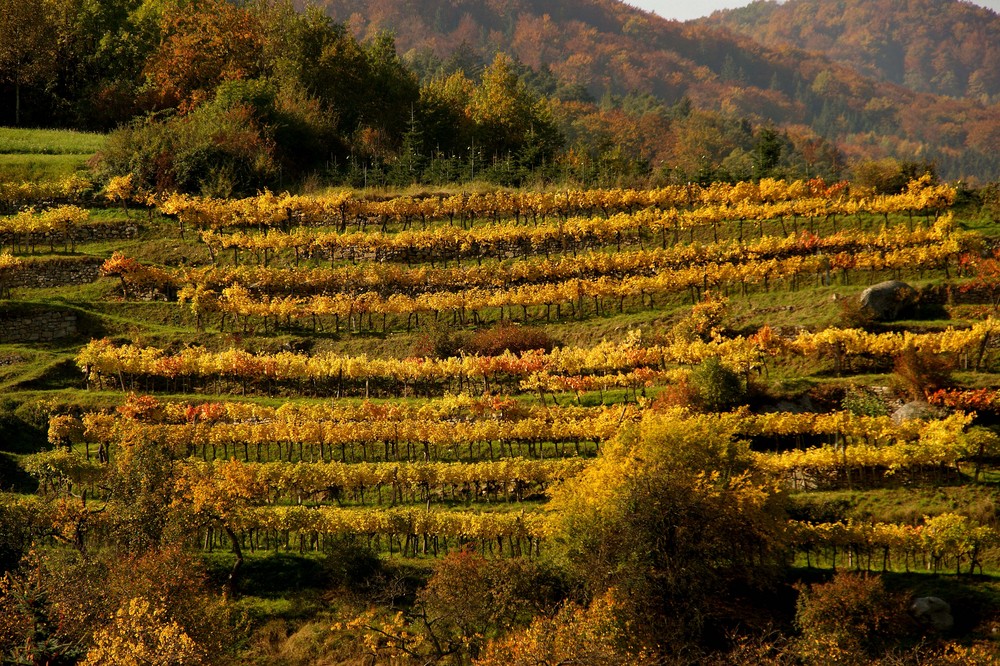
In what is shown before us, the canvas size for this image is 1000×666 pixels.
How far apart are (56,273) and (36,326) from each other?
21.2ft

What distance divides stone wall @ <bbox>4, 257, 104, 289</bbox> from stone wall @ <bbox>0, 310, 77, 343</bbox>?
5646 mm

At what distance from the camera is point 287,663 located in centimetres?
2589

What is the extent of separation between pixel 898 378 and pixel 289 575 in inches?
885

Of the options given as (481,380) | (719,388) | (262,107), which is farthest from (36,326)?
(719,388)

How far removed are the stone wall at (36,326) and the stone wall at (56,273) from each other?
5646mm

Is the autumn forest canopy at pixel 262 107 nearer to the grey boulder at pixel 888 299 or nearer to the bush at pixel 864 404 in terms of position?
the grey boulder at pixel 888 299

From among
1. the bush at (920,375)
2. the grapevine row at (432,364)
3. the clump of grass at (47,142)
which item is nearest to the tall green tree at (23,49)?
the clump of grass at (47,142)

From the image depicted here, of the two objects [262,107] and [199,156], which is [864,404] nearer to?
[199,156]

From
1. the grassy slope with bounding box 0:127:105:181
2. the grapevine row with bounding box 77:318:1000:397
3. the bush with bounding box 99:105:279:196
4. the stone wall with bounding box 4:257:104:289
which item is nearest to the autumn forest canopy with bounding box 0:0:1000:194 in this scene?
the bush with bounding box 99:105:279:196

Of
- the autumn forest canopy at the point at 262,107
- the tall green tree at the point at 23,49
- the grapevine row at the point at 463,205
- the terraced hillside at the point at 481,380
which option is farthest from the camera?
the tall green tree at the point at 23,49

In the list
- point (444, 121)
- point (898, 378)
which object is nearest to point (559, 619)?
point (898, 378)

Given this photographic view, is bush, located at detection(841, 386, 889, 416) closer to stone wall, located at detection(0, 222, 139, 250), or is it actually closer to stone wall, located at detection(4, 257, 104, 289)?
stone wall, located at detection(4, 257, 104, 289)

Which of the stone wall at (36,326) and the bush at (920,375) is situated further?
the stone wall at (36,326)

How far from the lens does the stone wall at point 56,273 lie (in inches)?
1939
